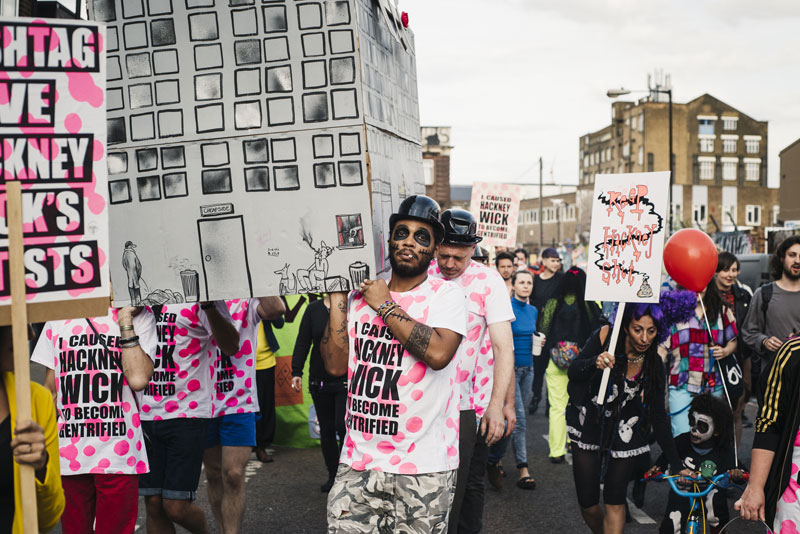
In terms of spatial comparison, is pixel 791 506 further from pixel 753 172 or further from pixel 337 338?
pixel 753 172

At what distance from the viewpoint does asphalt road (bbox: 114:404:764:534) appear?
19.9 feet

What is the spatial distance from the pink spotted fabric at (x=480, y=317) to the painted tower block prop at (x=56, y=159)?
2559 mm

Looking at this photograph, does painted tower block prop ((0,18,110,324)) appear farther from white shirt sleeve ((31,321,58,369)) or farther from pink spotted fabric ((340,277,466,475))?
white shirt sleeve ((31,321,58,369))

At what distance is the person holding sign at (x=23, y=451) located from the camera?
236 cm

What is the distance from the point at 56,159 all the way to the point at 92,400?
6.65ft

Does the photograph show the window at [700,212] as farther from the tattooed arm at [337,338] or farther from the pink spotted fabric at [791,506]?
the tattooed arm at [337,338]

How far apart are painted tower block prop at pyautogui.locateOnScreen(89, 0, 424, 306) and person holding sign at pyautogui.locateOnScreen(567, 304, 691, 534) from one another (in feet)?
7.60

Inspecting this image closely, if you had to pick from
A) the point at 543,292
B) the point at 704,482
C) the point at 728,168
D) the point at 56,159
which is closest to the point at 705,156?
the point at 728,168

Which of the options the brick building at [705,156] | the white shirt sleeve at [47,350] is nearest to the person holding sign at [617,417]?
the white shirt sleeve at [47,350]

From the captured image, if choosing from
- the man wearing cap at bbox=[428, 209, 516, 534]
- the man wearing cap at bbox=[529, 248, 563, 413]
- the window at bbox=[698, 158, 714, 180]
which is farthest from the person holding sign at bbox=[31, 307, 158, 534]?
the window at bbox=[698, 158, 714, 180]

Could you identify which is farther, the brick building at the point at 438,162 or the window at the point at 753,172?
the window at the point at 753,172

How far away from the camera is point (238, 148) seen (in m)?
3.37

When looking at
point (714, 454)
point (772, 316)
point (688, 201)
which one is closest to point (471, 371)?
point (714, 454)

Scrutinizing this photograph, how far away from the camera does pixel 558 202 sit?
84.8 meters
